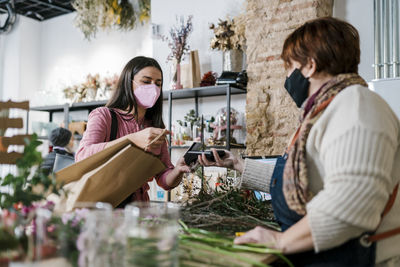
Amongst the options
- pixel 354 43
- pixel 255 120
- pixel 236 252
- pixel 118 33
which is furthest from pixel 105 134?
pixel 118 33

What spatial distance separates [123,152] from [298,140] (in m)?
0.61

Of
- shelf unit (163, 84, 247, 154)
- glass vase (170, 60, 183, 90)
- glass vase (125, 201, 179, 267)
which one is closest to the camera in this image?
glass vase (125, 201, 179, 267)

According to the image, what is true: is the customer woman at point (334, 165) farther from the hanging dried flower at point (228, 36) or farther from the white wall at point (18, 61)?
the white wall at point (18, 61)

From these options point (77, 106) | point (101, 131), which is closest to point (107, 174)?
point (101, 131)

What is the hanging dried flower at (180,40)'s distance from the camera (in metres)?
4.09

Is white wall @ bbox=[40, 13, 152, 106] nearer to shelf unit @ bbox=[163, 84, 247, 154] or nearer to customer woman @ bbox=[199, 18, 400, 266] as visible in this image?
shelf unit @ bbox=[163, 84, 247, 154]

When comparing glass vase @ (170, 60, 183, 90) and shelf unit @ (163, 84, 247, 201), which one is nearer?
shelf unit @ (163, 84, 247, 201)

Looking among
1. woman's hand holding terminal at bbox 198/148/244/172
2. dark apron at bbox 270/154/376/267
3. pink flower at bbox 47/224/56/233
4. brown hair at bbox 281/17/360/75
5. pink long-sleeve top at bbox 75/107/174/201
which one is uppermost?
brown hair at bbox 281/17/360/75

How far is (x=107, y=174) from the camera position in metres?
1.29

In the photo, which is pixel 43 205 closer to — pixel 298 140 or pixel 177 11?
pixel 298 140

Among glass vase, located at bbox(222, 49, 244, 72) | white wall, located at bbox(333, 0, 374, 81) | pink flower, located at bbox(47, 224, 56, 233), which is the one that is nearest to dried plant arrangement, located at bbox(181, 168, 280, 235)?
pink flower, located at bbox(47, 224, 56, 233)

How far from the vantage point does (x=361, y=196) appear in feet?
2.82

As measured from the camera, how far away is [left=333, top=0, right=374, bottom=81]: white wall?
3145mm

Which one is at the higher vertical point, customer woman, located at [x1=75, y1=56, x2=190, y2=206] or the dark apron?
customer woman, located at [x1=75, y1=56, x2=190, y2=206]
